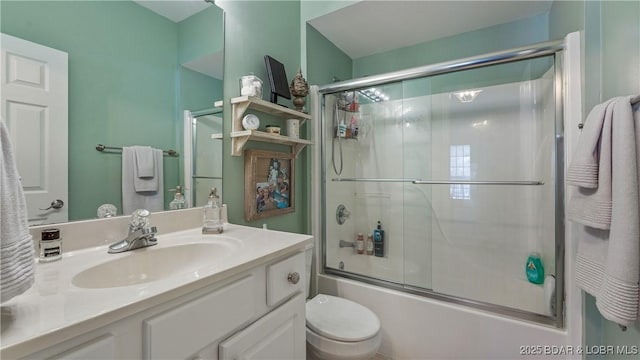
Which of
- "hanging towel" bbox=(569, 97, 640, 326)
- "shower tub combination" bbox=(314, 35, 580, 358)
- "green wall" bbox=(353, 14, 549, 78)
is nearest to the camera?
"hanging towel" bbox=(569, 97, 640, 326)

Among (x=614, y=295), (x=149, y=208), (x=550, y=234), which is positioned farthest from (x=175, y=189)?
(x=550, y=234)

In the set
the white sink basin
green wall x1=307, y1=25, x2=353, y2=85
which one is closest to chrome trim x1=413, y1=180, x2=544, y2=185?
green wall x1=307, y1=25, x2=353, y2=85

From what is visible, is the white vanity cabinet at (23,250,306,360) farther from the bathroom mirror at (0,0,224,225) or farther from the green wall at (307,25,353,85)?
the green wall at (307,25,353,85)

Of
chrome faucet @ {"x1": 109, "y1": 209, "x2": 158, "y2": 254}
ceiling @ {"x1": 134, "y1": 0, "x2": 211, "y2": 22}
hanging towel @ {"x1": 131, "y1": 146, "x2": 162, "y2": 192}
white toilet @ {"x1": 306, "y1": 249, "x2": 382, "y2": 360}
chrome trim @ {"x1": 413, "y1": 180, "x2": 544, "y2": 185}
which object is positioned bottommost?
white toilet @ {"x1": 306, "y1": 249, "x2": 382, "y2": 360}

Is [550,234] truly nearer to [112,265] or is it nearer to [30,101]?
[112,265]

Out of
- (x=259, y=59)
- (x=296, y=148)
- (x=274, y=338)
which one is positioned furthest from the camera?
(x=296, y=148)

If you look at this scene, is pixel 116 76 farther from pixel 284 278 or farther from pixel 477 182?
pixel 477 182

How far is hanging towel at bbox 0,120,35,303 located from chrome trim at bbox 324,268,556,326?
5.36ft

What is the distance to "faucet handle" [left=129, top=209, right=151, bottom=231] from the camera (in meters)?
0.92

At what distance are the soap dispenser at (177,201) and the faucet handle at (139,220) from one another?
0.54ft

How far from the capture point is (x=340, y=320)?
1338 millimetres

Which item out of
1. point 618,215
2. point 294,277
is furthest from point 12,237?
point 618,215

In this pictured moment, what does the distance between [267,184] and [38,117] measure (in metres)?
0.99

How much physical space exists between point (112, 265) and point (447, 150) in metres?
2.24
